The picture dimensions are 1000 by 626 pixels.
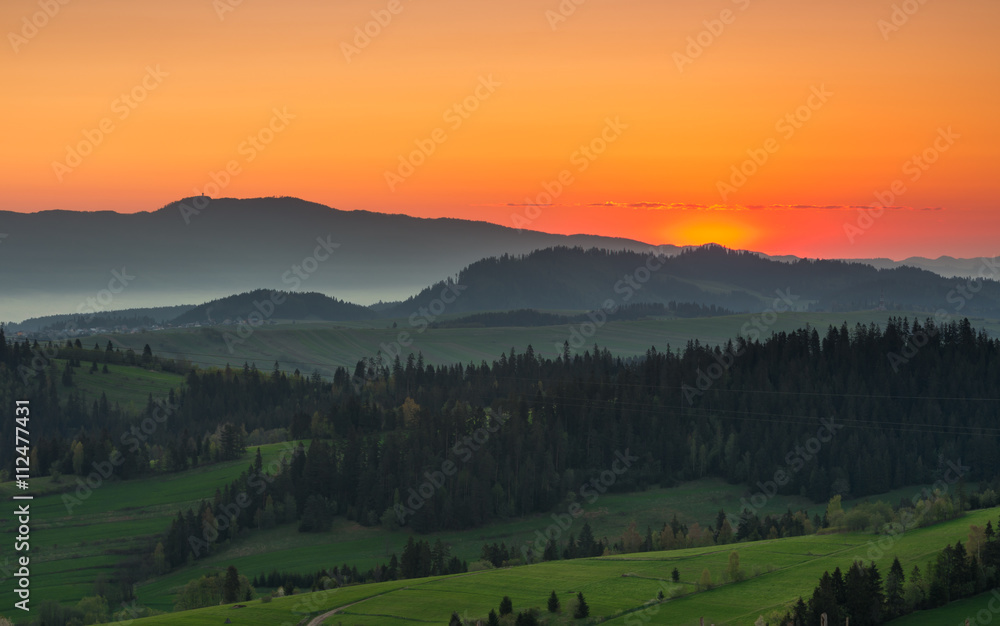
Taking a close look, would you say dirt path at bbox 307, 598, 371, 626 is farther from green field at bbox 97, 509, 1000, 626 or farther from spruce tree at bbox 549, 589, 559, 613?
spruce tree at bbox 549, 589, 559, 613

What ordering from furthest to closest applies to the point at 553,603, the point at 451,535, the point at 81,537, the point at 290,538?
1. the point at 81,537
2. the point at 290,538
3. the point at 451,535
4. the point at 553,603

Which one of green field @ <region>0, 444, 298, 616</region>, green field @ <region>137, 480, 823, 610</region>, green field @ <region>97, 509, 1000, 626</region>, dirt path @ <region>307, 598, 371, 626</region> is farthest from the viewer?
green field @ <region>137, 480, 823, 610</region>

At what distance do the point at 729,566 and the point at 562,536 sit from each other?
6255 centimetres

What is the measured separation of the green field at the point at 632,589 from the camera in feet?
302

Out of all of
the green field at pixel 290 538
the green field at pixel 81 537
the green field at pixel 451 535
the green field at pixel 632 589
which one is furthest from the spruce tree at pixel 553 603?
the green field at pixel 81 537

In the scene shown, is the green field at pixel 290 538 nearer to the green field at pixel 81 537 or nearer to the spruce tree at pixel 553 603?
the green field at pixel 81 537

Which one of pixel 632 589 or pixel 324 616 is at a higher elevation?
pixel 632 589

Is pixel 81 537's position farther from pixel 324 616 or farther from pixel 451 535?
pixel 324 616

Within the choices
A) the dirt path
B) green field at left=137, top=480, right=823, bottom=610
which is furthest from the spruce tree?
green field at left=137, top=480, right=823, bottom=610

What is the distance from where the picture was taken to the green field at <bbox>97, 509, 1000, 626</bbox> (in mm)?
92125

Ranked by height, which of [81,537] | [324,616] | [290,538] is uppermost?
[324,616]

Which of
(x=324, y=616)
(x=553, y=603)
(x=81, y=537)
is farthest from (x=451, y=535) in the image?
(x=553, y=603)

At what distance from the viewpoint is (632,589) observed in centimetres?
10056

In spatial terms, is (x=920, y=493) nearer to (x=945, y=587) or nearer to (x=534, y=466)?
(x=534, y=466)
